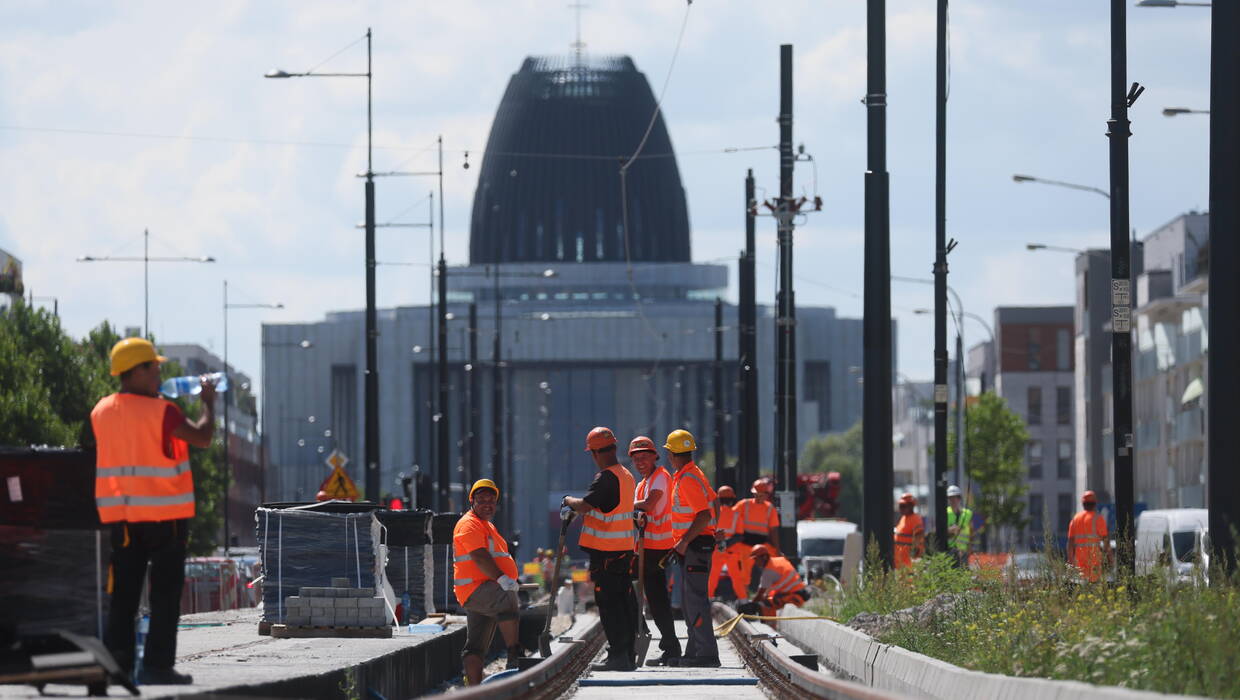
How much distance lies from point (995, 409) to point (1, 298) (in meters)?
45.4

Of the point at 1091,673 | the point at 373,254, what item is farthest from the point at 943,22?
the point at 1091,673

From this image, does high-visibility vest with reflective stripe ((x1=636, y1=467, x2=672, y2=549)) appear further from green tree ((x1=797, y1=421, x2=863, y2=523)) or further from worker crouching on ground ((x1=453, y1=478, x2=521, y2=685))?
green tree ((x1=797, y1=421, x2=863, y2=523))

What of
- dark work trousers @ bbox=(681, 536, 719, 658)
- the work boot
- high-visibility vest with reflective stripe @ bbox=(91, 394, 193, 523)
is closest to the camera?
high-visibility vest with reflective stripe @ bbox=(91, 394, 193, 523)

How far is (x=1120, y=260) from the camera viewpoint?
26562mm

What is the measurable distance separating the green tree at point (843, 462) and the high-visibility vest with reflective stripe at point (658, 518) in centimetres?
14354

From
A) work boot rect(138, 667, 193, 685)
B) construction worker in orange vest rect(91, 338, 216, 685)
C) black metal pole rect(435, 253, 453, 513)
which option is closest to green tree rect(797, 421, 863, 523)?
black metal pole rect(435, 253, 453, 513)

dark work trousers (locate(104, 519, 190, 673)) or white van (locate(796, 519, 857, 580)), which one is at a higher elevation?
dark work trousers (locate(104, 519, 190, 673))

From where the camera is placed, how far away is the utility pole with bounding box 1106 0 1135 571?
25828 mm

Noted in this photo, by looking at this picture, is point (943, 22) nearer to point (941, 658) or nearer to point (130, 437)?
point (941, 658)

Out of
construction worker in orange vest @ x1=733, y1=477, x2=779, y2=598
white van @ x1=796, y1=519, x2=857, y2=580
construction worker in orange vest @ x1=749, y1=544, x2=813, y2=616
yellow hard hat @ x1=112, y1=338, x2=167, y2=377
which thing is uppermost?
yellow hard hat @ x1=112, y1=338, x2=167, y2=377

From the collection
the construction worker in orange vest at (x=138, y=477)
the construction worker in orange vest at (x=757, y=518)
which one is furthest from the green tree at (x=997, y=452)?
the construction worker in orange vest at (x=138, y=477)

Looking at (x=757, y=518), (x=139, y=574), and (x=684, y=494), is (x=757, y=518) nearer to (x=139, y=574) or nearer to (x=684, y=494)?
(x=684, y=494)

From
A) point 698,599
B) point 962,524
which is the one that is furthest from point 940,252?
point 698,599

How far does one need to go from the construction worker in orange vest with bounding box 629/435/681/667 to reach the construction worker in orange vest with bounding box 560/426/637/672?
0.17 m
